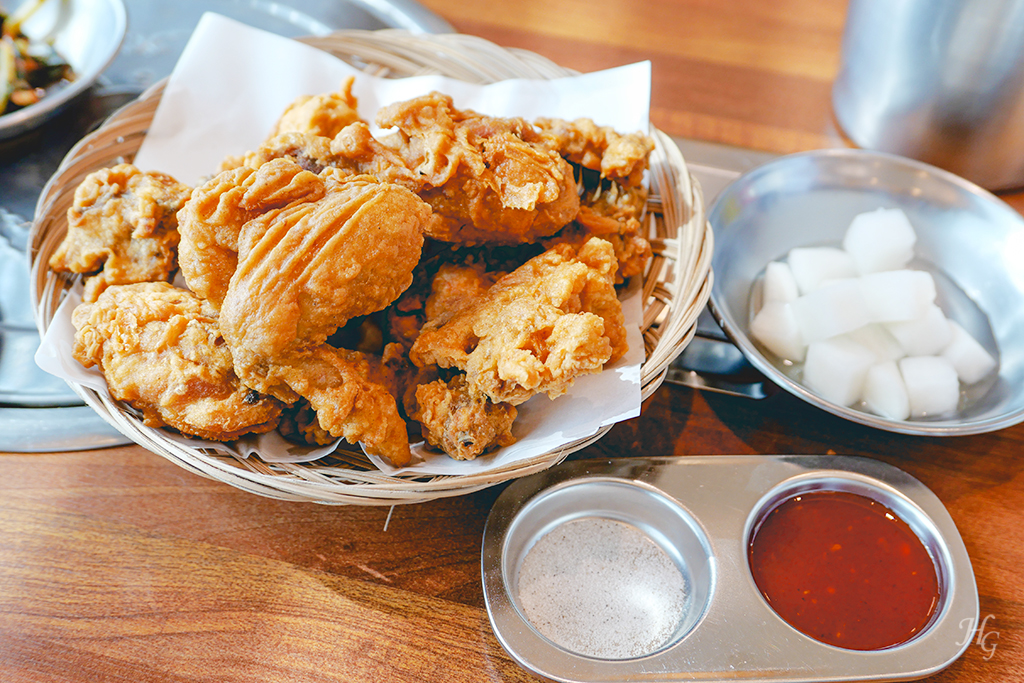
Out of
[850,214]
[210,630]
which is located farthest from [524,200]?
[850,214]

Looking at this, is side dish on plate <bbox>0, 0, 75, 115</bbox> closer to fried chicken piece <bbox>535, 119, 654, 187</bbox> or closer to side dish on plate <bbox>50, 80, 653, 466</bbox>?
side dish on plate <bbox>50, 80, 653, 466</bbox>

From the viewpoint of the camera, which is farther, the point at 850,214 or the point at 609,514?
the point at 850,214

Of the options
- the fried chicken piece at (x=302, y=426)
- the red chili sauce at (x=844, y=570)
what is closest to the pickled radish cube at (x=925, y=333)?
the red chili sauce at (x=844, y=570)

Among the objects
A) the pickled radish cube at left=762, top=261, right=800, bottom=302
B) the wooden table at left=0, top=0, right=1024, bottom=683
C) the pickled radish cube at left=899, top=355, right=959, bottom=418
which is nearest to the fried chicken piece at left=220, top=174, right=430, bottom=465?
the wooden table at left=0, top=0, right=1024, bottom=683

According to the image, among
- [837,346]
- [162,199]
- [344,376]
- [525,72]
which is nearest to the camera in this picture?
[344,376]

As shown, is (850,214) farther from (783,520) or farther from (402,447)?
(402,447)

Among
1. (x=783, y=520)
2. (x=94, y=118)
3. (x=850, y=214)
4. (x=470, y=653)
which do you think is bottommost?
(x=470, y=653)
